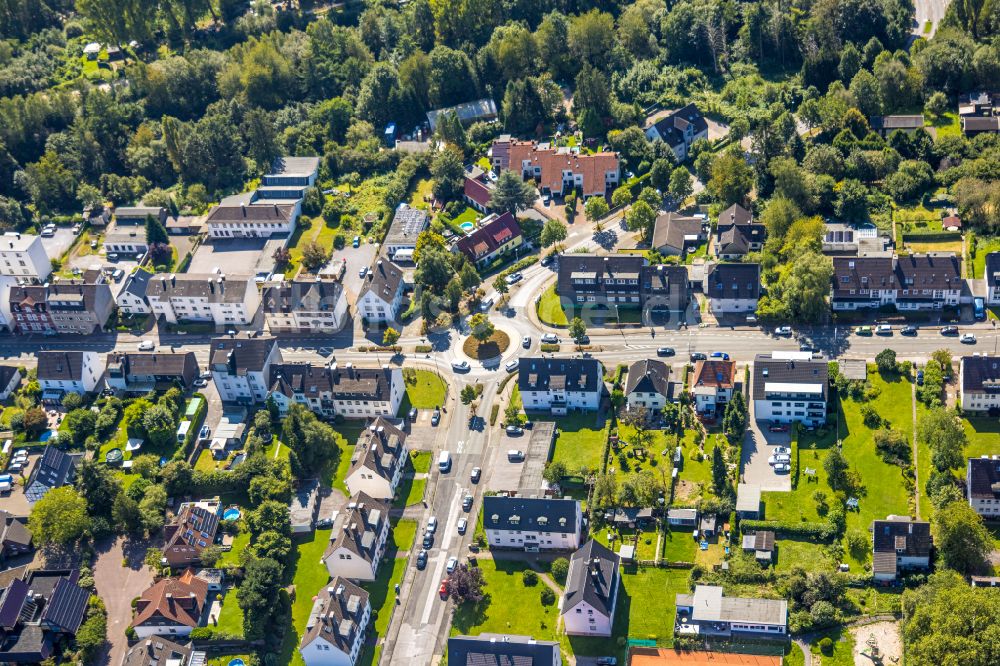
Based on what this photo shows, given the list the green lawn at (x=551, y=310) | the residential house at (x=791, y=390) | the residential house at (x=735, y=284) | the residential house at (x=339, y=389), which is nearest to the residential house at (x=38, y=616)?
the residential house at (x=339, y=389)

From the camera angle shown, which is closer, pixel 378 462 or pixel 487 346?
pixel 378 462

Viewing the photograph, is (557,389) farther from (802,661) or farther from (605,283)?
(802,661)

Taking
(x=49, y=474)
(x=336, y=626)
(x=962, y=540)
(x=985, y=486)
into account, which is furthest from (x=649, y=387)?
(x=49, y=474)

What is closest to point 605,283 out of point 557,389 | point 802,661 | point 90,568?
point 557,389

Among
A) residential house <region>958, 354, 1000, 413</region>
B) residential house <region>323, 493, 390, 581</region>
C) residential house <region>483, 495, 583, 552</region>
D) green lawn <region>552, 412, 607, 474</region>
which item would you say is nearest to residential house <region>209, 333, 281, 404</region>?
residential house <region>323, 493, 390, 581</region>

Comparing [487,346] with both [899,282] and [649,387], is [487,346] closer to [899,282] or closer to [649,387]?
[649,387]

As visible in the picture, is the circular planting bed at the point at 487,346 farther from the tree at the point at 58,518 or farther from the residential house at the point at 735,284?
the tree at the point at 58,518
